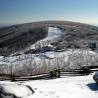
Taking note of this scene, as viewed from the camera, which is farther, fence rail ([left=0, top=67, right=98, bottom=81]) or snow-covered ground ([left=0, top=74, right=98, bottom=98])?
fence rail ([left=0, top=67, right=98, bottom=81])

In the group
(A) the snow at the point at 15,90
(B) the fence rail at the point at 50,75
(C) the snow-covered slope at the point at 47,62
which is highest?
(A) the snow at the point at 15,90

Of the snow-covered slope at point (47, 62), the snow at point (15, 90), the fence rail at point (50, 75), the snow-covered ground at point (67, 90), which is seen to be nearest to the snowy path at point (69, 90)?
the snow-covered ground at point (67, 90)

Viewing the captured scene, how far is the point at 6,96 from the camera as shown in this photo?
16.2 meters

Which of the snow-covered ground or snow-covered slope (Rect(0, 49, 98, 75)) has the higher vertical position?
the snow-covered ground

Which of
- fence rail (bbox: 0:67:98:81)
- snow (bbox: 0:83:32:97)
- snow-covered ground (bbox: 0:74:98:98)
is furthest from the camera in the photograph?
fence rail (bbox: 0:67:98:81)

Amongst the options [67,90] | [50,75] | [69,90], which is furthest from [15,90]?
[50,75]

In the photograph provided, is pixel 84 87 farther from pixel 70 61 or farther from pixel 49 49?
pixel 49 49

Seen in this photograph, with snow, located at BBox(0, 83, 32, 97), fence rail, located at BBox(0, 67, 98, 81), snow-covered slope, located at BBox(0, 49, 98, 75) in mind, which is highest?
snow, located at BBox(0, 83, 32, 97)

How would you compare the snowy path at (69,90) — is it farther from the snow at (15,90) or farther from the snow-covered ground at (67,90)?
the snow at (15,90)

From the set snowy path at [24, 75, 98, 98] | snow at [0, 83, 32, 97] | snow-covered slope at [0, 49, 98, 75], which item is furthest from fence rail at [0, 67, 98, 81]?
snow-covered slope at [0, 49, 98, 75]

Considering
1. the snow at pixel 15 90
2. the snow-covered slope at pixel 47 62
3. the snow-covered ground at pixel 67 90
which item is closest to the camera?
the snow at pixel 15 90

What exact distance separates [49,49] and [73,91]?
13151 centimetres

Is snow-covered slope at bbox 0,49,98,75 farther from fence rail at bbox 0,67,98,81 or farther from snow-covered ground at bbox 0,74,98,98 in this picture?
snow-covered ground at bbox 0,74,98,98

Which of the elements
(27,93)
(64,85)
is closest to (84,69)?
(64,85)
